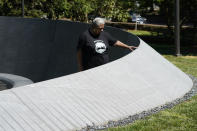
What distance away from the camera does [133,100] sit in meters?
7.37

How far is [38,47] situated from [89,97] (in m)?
6.90

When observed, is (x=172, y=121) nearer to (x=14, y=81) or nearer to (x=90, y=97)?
(x=90, y=97)

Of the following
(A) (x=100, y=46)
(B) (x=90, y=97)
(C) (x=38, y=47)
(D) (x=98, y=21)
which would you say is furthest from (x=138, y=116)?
(C) (x=38, y=47)

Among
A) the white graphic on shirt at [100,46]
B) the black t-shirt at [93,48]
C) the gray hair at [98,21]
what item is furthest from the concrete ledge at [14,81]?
the gray hair at [98,21]

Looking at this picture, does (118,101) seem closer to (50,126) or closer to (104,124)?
(104,124)

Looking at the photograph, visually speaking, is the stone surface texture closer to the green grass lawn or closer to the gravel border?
the gravel border

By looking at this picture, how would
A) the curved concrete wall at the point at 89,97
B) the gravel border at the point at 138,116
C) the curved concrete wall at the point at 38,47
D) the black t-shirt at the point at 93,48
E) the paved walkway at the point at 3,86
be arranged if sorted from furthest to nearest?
the curved concrete wall at the point at 38,47
the paved walkway at the point at 3,86
the black t-shirt at the point at 93,48
the gravel border at the point at 138,116
the curved concrete wall at the point at 89,97

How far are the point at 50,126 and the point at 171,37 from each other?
2183 centimetres

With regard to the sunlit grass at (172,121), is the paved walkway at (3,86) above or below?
below

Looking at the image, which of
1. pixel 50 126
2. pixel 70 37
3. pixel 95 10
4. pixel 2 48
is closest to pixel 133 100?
pixel 50 126

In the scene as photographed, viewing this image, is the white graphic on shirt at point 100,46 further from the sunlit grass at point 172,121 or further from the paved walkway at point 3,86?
the paved walkway at point 3,86

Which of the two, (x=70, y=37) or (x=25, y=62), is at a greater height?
(x=70, y=37)

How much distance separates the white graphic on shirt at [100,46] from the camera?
25.2ft

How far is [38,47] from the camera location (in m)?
13.3
